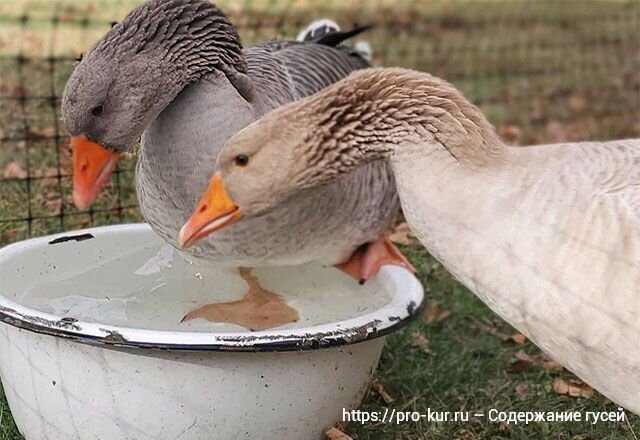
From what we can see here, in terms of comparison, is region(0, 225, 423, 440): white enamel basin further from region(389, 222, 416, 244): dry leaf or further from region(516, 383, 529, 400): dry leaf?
region(389, 222, 416, 244): dry leaf

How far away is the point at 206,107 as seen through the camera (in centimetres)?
262

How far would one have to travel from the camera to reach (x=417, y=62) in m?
6.41

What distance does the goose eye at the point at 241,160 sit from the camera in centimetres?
192

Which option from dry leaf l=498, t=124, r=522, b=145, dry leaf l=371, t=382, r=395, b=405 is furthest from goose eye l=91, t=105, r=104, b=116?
dry leaf l=498, t=124, r=522, b=145

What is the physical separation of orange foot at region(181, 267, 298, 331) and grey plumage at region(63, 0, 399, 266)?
7.5 inches

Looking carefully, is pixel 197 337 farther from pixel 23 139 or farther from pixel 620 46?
pixel 620 46

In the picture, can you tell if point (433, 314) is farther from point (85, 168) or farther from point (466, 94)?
point (466, 94)

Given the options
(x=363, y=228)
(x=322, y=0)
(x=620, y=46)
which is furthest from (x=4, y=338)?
(x=620, y=46)

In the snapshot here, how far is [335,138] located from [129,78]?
0.74 m

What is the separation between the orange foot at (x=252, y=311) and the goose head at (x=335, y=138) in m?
0.98

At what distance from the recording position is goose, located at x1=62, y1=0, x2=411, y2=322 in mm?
2436

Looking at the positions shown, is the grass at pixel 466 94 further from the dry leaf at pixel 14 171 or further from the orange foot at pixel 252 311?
the orange foot at pixel 252 311

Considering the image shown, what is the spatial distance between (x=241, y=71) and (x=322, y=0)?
4333 millimetres

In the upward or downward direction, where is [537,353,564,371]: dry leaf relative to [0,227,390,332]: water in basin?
downward
